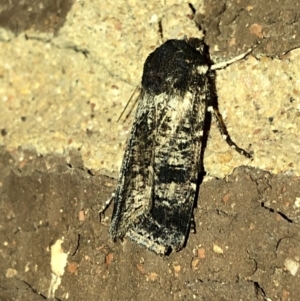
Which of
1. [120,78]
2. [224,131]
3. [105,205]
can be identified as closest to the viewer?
[224,131]

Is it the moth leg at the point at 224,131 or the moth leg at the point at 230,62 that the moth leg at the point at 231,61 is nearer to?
the moth leg at the point at 230,62

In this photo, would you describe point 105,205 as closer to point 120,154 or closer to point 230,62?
point 120,154

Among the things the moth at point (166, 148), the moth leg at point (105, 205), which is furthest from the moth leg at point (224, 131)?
the moth leg at point (105, 205)

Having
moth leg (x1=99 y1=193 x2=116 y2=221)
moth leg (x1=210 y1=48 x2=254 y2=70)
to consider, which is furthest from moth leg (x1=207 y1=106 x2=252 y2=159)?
moth leg (x1=99 y1=193 x2=116 y2=221)

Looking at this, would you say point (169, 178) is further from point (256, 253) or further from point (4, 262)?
point (4, 262)

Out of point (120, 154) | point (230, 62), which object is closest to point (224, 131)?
point (230, 62)

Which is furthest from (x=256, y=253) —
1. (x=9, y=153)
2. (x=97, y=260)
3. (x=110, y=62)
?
(x=9, y=153)

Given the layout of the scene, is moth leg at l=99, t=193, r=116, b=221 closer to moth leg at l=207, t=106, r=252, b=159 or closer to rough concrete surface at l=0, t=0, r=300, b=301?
rough concrete surface at l=0, t=0, r=300, b=301

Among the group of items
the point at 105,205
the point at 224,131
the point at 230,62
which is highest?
the point at 230,62
